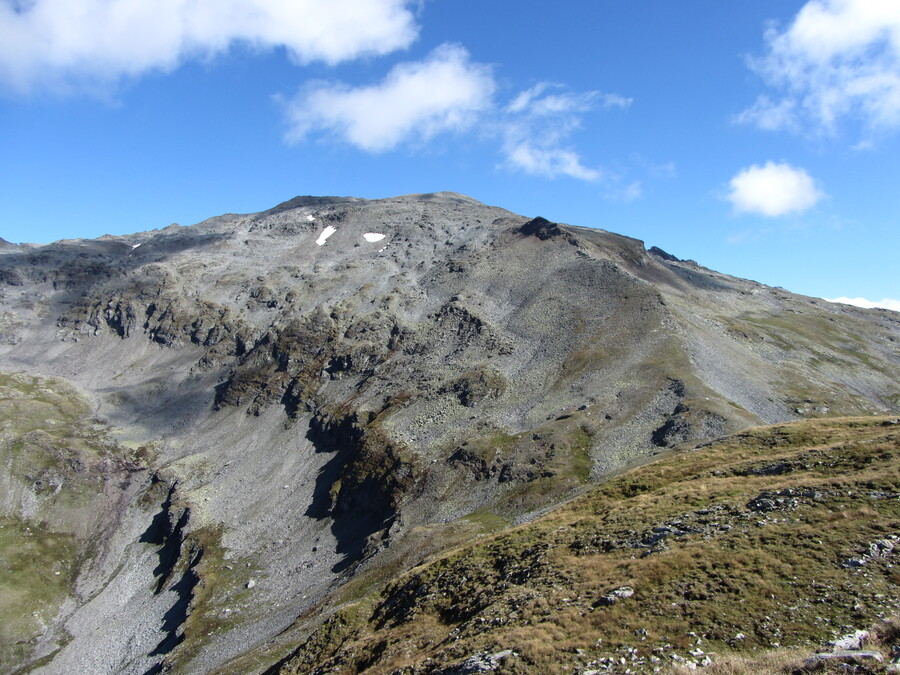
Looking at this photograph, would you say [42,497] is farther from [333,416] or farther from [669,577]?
[669,577]

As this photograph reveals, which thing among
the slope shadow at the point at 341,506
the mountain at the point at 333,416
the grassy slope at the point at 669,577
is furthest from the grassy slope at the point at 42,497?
the grassy slope at the point at 669,577

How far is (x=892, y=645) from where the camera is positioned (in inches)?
755

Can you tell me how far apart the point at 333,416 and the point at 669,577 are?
369ft

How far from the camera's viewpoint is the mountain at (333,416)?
86625 mm

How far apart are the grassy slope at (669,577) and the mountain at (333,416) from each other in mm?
23712

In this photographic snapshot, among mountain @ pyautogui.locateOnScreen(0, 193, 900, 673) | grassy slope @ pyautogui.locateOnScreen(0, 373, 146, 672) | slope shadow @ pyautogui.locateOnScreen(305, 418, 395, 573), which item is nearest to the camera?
mountain @ pyautogui.locateOnScreen(0, 193, 900, 673)

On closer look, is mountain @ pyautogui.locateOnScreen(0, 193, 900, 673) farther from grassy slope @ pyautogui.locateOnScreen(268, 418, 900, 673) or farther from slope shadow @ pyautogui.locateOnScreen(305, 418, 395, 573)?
grassy slope @ pyautogui.locateOnScreen(268, 418, 900, 673)

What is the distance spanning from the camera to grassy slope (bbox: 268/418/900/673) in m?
23.5

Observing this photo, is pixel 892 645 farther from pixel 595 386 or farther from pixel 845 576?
pixel 595 386

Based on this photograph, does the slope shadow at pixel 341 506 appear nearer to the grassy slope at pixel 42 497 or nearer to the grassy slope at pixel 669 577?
the grassy slope at pixel 669 577

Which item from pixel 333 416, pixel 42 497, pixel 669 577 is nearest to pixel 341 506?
pixel 333 416

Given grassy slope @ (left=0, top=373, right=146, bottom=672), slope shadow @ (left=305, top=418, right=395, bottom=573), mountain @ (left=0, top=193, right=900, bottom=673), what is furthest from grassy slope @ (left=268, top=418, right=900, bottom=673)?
grassy slope @ (left=0, top=373, right=146, bottom=672)

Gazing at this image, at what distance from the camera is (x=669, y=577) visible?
28.7 meters

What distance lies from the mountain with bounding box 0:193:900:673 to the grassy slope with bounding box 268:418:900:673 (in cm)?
2371
